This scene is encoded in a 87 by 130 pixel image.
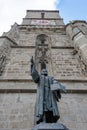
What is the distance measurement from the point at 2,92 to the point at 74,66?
4147mm

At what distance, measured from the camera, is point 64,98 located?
8109 millimetres

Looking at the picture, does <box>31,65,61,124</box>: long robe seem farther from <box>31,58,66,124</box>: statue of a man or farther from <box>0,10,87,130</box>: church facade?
<box>0,10,87,130</box>: church facade

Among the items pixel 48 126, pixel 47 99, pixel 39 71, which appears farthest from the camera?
pixel 39 71

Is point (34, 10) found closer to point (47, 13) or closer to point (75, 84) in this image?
point (47, 13)

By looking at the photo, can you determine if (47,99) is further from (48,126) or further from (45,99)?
(48,126)

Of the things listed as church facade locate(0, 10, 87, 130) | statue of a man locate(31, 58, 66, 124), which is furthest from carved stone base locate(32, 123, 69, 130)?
church facade locate(0, 10, 87, 130)

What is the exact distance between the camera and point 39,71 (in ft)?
35.3

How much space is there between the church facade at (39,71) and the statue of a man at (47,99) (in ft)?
8.05

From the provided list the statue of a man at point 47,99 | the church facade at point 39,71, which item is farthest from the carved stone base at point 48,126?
the church facade at point 39,71

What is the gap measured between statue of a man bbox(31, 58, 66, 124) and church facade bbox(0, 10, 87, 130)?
8.05 ft

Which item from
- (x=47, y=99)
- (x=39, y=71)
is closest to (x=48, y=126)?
(x=47, y=99)

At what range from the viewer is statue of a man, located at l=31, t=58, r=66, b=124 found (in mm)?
4406

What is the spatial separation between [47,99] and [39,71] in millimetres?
6094

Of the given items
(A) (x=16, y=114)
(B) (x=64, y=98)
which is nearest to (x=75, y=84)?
(B) (x=64, y=98)
